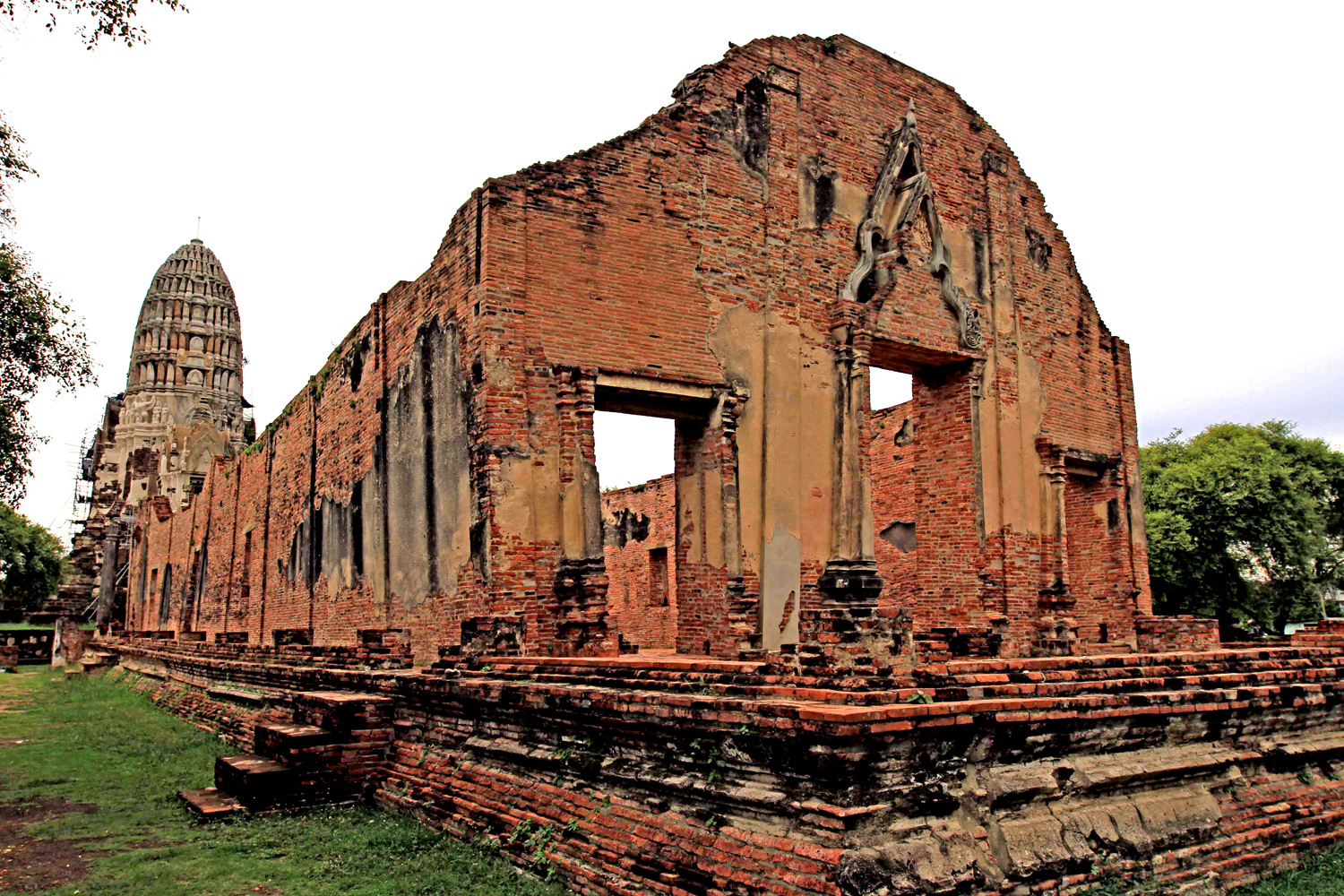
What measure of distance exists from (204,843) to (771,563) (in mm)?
5731

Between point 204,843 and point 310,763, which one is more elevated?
point 310,763

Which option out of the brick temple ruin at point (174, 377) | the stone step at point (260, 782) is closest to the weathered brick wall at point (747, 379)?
the stone step at point (260, 782)

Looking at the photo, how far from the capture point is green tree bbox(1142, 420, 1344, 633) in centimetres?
2389

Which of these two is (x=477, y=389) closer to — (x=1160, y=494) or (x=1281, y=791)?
(x=1281, y=791)

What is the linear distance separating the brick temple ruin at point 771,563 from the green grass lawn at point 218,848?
25 cm

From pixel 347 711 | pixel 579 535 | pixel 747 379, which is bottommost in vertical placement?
pixel 347 711

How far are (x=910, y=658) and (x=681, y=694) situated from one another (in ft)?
3.61

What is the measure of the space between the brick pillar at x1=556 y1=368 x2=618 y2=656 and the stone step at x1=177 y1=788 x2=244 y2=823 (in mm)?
2839

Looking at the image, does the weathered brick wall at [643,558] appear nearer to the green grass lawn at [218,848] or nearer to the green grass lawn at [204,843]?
the green grass lawn at [204,843]

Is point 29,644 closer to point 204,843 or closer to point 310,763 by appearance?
point 310,763

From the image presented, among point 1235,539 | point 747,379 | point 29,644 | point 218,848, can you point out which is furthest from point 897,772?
point 29,644

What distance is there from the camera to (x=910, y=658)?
16.1ft

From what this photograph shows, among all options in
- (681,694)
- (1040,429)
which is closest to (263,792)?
(681,694)

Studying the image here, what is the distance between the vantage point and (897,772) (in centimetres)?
430
